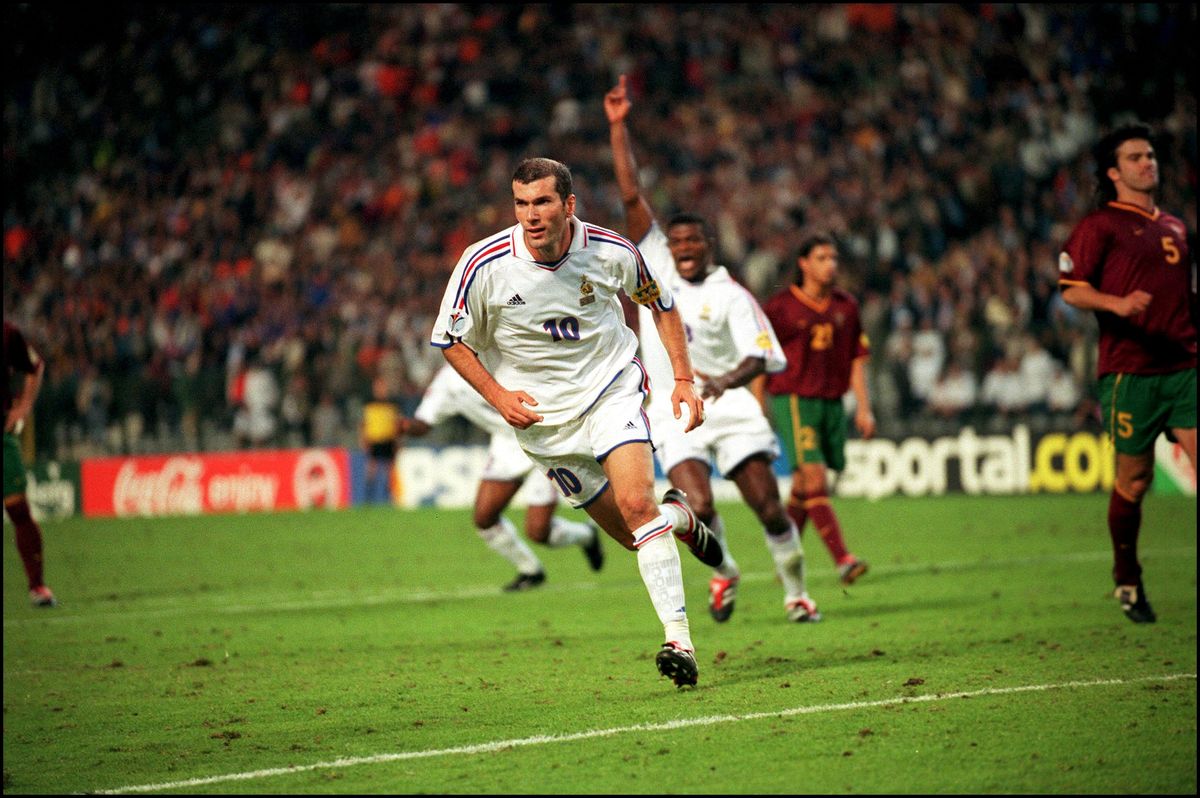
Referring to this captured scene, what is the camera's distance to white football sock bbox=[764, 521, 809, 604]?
9.32 meters

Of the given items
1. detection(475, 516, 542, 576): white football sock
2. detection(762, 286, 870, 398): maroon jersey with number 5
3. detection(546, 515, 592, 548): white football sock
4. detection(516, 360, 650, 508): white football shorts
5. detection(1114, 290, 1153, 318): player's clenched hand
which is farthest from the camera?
detection(546, 515, 592, 548): white football sock

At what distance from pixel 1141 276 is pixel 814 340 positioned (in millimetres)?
3022

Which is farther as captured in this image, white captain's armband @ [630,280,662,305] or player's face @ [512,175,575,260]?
white captain's armband @ [630,280,662,305]

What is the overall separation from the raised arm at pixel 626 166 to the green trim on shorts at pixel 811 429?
6.29 ft

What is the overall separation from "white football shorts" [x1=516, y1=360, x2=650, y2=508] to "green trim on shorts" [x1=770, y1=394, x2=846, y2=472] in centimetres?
373

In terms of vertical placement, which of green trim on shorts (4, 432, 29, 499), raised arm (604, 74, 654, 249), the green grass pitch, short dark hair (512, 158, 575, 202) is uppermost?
raised arm (604, 74, 654, 249)

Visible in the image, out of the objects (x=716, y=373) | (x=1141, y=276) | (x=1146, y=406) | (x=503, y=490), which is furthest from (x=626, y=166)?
(x=1146, y=406)

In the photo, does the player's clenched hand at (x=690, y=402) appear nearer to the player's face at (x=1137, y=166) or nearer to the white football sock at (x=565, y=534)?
the player's face at (x=1137, y=166)

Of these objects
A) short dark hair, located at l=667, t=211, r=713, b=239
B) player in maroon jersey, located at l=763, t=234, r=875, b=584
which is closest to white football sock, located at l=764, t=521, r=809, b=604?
player in maroon jersey, located at l=763, t=234, r=875, b=584

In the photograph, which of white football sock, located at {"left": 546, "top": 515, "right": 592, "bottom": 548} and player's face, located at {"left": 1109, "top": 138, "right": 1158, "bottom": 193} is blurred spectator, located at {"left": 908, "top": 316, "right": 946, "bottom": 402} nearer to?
white football sock, located at {"left": 546, "top": 515, "right": 592, "bottom": 548}

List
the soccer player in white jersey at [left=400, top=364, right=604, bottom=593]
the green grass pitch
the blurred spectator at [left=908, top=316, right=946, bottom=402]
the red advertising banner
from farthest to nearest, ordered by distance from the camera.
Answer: the red advertising banner
the blurred spectator at [left=908, top=316, right=946, bottom=402]
the soccer player in white jersey at [left=400, top=364, right=604, bottom=593]
the green grass pitch

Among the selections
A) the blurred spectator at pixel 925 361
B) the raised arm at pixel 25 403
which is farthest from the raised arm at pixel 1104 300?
the blurred spectator at pixel 925 361

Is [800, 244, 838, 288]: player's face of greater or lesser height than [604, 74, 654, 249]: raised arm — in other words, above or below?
below

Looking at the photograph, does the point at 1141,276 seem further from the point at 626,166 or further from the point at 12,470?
the point at 12,470
